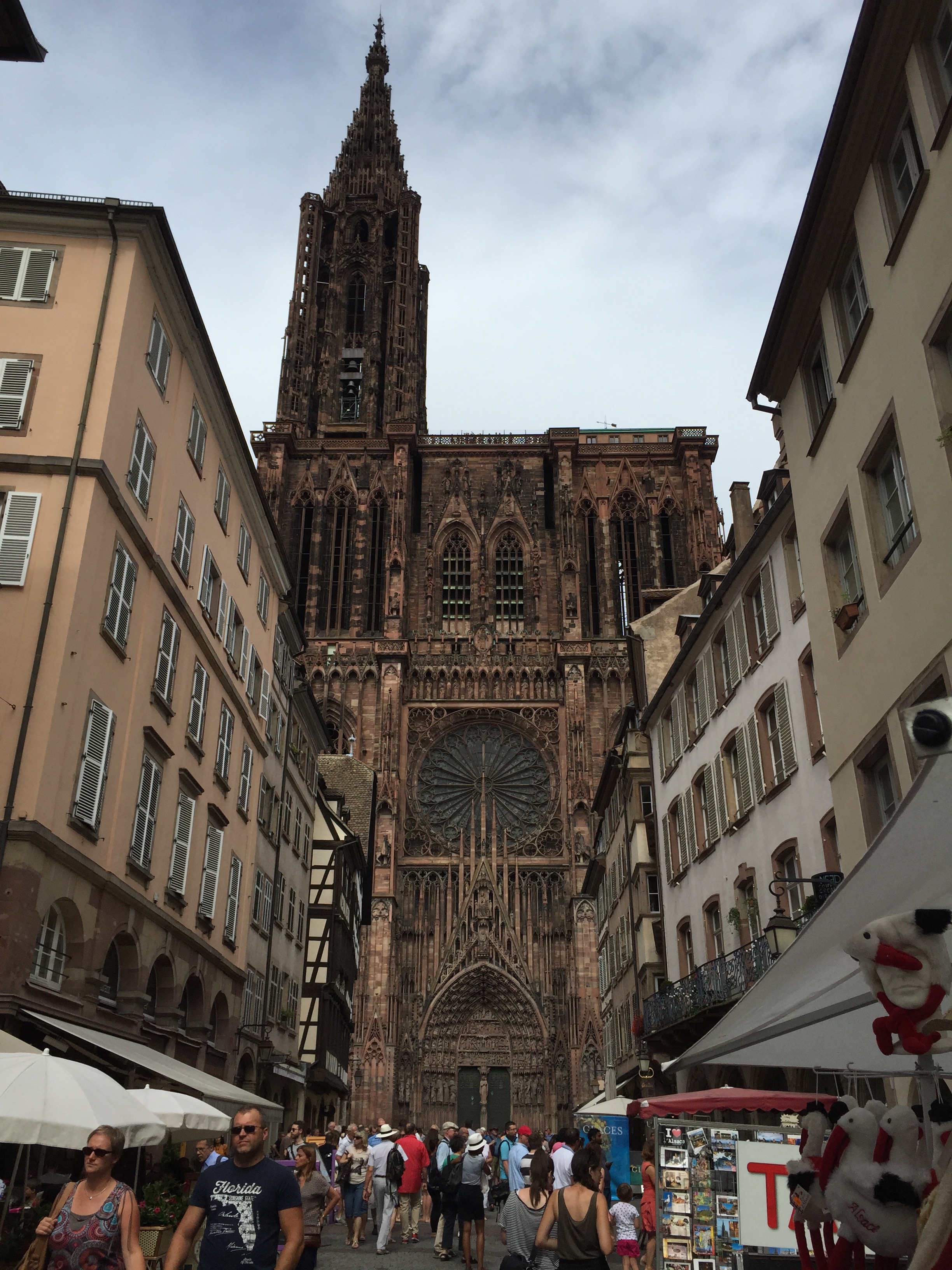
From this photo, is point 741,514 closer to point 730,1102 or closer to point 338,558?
point 730,1102

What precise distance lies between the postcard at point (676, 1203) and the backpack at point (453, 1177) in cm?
454

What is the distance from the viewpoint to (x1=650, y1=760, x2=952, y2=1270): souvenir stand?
3.99 m

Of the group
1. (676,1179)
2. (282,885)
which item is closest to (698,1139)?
(676,1179)

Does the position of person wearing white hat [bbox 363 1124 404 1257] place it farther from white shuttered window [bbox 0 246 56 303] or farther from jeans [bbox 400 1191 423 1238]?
white shuttered window [bbox 0 246 56 303]

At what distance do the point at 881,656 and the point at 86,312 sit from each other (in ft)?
Result: 35.2

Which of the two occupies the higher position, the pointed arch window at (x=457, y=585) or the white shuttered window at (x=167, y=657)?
the pointed arch window at (x=457, y=585)

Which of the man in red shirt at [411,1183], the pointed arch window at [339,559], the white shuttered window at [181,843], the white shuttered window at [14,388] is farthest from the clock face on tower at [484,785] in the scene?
the white shuttered window at [14,388]

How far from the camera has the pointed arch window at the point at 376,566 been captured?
52.8 m

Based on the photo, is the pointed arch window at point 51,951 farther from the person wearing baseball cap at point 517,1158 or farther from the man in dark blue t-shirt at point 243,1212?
the man in dark blue t-shirt at point 243,1212

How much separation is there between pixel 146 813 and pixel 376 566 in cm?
3891

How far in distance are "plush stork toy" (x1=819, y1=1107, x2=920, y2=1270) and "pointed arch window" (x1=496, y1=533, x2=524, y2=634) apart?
48312 mm

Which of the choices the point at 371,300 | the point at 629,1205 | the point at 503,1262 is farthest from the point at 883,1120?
the point at 371,300

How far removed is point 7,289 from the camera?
15.3m

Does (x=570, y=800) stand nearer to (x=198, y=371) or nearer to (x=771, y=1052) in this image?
(x=198, y=371)
